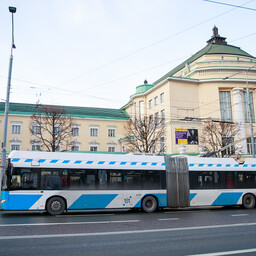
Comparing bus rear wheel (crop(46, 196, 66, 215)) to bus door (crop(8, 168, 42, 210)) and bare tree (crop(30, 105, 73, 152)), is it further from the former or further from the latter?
bare tree (crop(30, 105, 73, 152))

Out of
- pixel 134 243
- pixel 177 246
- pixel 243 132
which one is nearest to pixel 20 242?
pixel 134 243

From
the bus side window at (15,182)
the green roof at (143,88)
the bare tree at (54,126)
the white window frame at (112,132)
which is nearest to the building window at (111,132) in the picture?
the white window frame at (112,132)

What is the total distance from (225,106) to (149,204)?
35121 millimetres

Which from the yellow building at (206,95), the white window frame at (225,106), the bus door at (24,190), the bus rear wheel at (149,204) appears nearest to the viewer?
the bus door at (24,190)

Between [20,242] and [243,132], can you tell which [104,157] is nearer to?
[20,242]

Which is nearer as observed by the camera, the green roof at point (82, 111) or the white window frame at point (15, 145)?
the white window frame at point (15, 145)

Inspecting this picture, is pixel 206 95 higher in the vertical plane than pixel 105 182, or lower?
higher

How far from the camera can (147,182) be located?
659 inches

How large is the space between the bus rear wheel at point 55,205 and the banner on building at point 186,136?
3088 cm

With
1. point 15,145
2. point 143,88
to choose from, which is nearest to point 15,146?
point 15,145

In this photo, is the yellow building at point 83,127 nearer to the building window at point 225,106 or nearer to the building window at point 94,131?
the building window at point 94,131

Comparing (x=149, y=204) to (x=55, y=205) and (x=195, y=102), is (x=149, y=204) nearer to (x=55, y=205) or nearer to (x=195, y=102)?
(x=55, y=205)

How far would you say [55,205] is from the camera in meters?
14.7

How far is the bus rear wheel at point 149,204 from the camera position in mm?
16328
